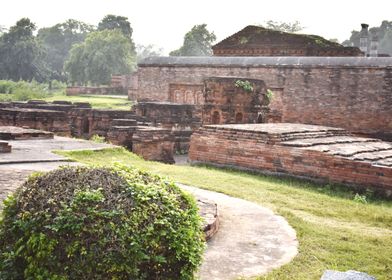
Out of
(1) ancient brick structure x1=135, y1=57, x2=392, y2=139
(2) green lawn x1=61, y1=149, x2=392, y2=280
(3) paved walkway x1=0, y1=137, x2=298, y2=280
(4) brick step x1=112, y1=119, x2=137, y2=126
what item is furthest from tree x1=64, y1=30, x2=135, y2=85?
(3) paved walkway x1=0, y1=137, x2=298, y2=280

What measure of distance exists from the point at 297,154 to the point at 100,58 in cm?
3846

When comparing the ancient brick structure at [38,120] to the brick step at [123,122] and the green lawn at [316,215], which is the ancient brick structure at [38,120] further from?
the green lawn at [316,215]

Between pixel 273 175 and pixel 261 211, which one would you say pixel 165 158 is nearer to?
pixel 273 175

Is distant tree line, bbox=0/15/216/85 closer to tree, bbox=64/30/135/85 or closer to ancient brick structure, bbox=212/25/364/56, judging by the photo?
tree, bbox=64/30/135/85

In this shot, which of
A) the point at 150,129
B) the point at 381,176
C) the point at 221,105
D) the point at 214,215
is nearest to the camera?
the point at 214,215

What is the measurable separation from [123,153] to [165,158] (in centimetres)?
262

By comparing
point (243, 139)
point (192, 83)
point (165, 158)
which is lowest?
point (165, 158)

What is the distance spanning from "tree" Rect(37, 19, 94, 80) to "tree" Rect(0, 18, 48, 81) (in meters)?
19.2

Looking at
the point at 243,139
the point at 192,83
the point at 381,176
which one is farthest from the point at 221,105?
the point at 192,83

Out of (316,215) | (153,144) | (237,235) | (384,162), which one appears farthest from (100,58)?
(237,235)

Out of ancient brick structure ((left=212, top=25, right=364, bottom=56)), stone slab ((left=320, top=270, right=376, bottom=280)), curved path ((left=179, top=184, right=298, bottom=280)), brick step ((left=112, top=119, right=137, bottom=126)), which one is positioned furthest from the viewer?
ancient brick structure ((left=212, top=25, right=364, bottom=56))

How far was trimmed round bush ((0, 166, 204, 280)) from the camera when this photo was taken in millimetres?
2518

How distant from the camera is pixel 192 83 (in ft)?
68.2

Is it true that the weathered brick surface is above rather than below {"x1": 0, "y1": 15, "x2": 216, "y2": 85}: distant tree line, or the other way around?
below
